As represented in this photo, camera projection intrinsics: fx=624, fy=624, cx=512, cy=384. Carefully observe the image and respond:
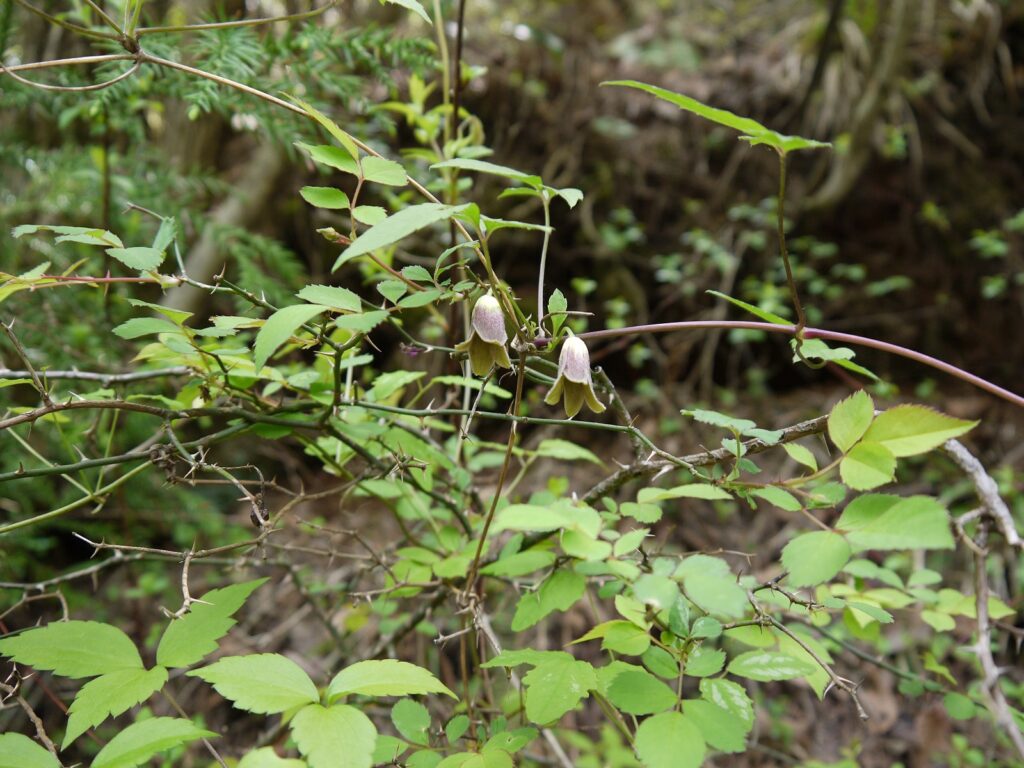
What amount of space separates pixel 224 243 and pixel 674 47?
2671mm

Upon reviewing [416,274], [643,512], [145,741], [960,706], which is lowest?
[960,706]

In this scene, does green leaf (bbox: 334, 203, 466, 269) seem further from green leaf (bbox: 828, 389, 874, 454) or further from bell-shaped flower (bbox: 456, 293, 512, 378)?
green leaf (bbox: 828, 389, 874, 454)

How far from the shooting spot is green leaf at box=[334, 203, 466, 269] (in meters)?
0.42

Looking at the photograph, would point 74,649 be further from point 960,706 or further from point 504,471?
point 960,706

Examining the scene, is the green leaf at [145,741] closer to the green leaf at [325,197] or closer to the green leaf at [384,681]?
the green leaf at [384,681]

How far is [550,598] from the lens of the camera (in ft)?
2.17

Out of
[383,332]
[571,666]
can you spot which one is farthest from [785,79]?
[571,666]

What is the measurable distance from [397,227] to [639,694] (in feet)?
1.50

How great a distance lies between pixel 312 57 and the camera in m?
1.15

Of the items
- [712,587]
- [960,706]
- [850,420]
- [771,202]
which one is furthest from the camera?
[771,202]

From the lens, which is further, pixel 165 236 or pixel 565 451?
pixel 565 451

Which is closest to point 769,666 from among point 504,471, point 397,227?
point 504,471

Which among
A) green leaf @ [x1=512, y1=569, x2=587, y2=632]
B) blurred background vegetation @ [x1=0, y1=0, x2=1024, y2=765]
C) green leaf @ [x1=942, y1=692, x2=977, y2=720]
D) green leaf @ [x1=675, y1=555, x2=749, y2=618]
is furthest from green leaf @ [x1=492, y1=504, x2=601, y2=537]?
blurred background vegetation @ [x1=0, y1=0, x2=1024, y2=765]

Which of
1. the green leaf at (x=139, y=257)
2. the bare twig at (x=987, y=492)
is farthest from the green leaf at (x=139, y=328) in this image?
the bare twig at (x=987, y=492)
